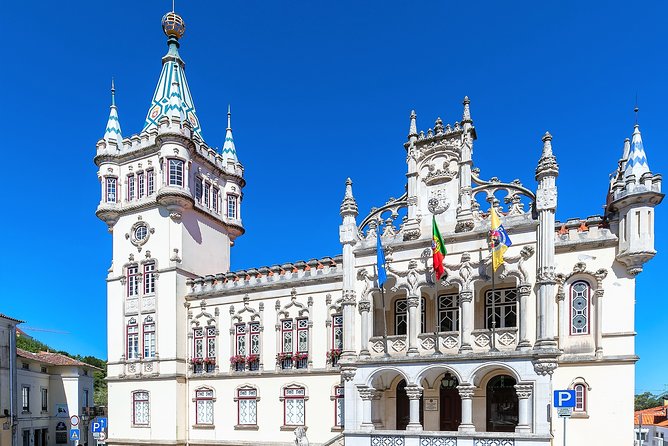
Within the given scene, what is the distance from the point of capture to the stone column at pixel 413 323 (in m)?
24.7

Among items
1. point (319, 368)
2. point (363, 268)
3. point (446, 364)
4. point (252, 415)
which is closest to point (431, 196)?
point (363, 268)

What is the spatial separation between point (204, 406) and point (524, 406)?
2070cm

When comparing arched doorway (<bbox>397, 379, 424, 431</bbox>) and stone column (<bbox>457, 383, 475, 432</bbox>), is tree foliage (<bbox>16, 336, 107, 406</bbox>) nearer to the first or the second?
arched doorway (<bbox>397, 379, 424, 431</bbox>)

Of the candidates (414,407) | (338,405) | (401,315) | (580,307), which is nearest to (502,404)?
(414,407)

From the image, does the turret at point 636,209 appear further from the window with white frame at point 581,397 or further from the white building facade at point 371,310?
the window with white frame at point 581,397

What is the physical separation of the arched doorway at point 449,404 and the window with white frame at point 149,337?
19.6m

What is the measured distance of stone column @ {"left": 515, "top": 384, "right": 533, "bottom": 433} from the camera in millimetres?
21750

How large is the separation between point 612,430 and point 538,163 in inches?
492

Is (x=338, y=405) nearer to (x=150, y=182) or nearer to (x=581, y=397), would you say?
(x=581, y=397)

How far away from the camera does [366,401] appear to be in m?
25.8

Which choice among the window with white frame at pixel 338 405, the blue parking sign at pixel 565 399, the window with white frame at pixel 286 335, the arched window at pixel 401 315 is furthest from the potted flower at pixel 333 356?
the blue parking sign at pixel 565 399

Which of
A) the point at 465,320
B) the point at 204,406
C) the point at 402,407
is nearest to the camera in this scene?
the point at 465,320

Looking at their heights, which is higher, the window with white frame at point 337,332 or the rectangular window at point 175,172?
the rectangular window at point 175,172

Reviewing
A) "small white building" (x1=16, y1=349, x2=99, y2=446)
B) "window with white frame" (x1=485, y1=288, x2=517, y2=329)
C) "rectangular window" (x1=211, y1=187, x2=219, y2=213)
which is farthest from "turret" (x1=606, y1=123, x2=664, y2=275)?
"small white building" (x1=16, y1=349, x2=99, y2=446)
